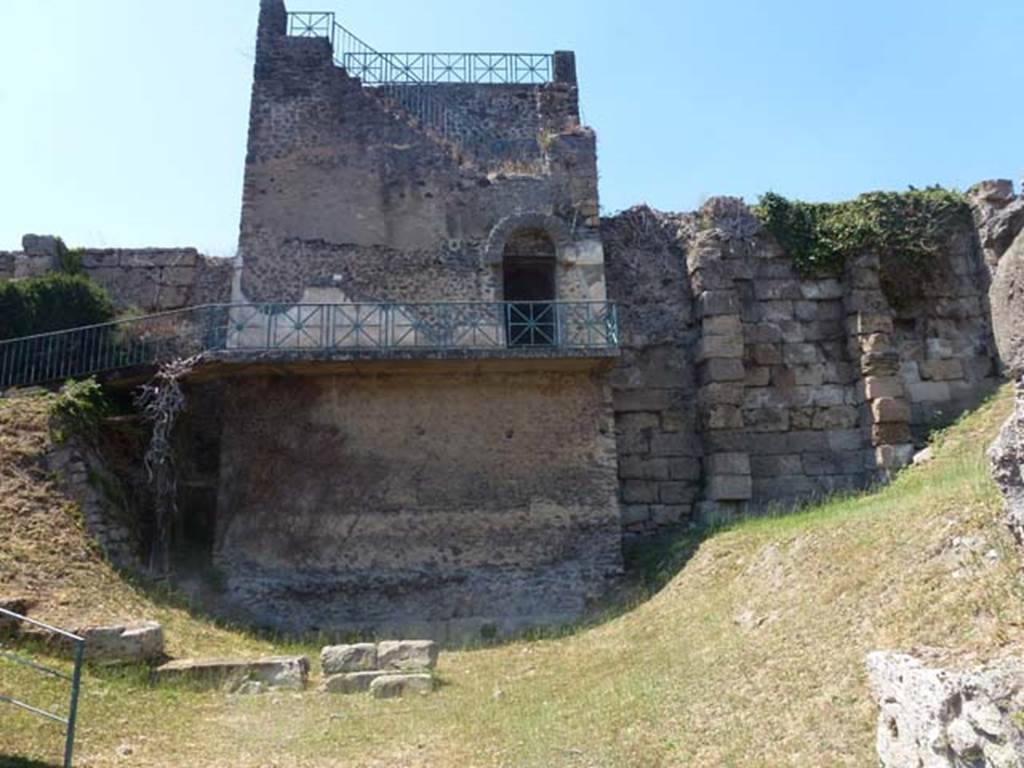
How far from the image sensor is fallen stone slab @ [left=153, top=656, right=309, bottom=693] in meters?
8.72

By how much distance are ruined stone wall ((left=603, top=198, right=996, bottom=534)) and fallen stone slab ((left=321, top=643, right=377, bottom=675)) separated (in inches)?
201

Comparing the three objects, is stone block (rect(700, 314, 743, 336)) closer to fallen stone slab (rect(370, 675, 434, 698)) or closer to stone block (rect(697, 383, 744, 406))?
stone block (rect(697, 383, 744, 406))

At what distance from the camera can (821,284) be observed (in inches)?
570

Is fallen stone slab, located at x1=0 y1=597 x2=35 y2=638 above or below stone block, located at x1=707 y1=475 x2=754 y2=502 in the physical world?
below

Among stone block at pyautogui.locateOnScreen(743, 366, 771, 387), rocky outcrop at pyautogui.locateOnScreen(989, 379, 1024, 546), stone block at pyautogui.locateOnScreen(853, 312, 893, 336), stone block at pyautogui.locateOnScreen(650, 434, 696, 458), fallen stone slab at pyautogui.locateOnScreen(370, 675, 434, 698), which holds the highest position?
stone block at pyautogui.locateOnScreen(853, 312, 893, 336)

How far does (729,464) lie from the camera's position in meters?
13.2

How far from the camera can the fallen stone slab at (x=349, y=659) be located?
9.18 meters

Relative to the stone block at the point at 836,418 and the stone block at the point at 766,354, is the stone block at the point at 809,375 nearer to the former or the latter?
the stone block at the point at 766,354

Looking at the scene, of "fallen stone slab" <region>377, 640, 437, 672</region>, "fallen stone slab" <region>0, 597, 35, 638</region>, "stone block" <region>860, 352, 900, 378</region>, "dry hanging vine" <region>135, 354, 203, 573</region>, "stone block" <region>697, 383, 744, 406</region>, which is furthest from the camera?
"stone block" <region>860, 352, 900, 378</region>

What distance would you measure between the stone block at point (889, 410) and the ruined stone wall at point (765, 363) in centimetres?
2

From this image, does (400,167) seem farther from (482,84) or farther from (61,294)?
(61,294)

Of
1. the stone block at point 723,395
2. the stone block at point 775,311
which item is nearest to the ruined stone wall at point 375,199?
the stone block at point 723,395

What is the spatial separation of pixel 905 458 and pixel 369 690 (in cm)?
845

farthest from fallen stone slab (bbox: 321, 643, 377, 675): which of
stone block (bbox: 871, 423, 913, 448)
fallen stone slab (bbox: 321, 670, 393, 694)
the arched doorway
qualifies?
stone block (bbox: 871, 423, 913, 448)
